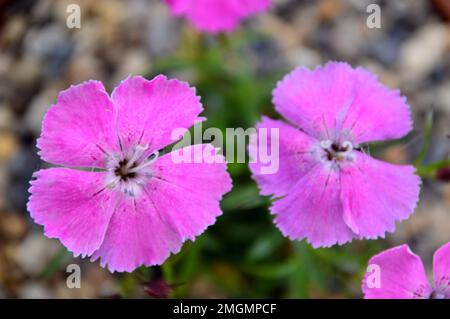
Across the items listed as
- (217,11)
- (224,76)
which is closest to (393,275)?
(217,11)

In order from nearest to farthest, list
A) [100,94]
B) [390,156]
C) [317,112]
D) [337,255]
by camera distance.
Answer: [100,94] < [317,112] < [337,255] < [390,156]

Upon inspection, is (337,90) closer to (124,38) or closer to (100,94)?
(100,94)

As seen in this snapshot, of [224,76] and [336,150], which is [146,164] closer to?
[336,150]

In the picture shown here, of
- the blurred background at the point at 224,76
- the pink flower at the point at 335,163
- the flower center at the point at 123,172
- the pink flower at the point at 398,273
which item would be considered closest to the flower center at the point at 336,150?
the pink flower at the point at 335,163

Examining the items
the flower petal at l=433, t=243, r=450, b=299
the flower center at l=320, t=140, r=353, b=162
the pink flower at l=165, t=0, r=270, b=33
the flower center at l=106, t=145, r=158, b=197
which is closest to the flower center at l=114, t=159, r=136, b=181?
the flower center at l=106, t=145, r=158, b=197
